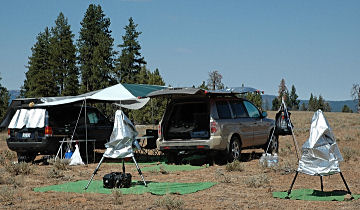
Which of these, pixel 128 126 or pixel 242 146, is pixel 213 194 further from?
pixel 242 146

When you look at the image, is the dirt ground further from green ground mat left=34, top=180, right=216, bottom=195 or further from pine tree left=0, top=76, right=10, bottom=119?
pine tree left=0, top=76, right=10, bottom=119

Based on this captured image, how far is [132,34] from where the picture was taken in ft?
173

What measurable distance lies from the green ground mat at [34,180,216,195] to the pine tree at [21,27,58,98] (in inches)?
1415

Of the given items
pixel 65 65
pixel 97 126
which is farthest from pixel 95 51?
pixel 97 126

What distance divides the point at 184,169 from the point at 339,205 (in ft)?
18.2

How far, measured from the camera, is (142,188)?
28.6 feet

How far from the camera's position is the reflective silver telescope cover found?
7.10m

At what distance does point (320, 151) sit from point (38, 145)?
355 inches

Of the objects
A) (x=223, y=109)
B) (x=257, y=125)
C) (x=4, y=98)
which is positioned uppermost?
(x=4, y=98)

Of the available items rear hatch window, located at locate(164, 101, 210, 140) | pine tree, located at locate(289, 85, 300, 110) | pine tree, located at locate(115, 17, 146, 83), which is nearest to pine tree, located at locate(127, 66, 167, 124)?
pine tree, located at locate(115, 17, 146, 83)

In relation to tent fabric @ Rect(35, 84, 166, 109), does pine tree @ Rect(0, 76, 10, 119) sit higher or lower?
higher

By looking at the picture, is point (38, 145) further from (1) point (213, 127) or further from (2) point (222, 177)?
(2) point (222, 177)

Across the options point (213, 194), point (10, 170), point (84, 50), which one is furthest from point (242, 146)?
point (84, 50)

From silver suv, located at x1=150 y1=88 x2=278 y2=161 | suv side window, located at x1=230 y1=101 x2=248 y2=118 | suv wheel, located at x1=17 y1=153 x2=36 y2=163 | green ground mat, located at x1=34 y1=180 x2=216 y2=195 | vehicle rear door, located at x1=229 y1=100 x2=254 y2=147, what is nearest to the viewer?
green ground mat, located at x1=34 y1=180 x2=216 y2=195
